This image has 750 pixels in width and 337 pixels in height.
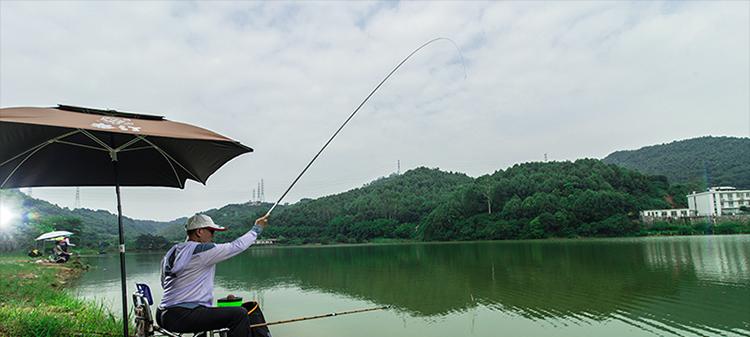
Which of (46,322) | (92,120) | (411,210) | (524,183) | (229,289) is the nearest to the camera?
(92,120)

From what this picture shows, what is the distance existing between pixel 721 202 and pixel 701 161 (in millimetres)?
19476

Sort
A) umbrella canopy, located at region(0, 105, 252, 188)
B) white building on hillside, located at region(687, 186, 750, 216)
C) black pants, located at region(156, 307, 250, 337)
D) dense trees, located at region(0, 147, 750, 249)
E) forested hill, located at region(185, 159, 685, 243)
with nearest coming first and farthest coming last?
1. umbrella canopy, located at region(0, 105, 252, 188)
2. black pants, located at region(156, 307, 250, 337)
3. dense trees, located at region(0, 147, 750, 249)
4. forested hill, located at region(185, 159, 685, 243)
5. white building on hillside, located at region(687, 186, 750, 216)

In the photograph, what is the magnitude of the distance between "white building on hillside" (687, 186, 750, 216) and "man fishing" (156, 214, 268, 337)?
65710 mm

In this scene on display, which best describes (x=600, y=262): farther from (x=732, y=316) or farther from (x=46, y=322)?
(x=46, y=322)

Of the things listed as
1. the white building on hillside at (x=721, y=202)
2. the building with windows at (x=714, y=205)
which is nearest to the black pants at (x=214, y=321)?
the building with windows at (x=714, y=205)

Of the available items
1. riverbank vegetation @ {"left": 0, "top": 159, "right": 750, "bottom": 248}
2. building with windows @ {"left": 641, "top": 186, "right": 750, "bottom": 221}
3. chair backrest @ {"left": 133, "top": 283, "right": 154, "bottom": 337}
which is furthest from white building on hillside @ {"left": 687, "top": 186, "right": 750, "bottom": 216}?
chair backrest @ {"left": 133, "top": 283, "right": 154, "bottom": 337}

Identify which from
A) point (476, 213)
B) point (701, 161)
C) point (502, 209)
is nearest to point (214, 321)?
point (502, 209)

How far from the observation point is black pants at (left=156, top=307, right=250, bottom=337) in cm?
287

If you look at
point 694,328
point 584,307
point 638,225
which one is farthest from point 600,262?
point 638,225

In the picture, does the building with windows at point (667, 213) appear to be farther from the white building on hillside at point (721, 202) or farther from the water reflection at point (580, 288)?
the water reflection at point (580, 288)

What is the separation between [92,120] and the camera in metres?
2.78

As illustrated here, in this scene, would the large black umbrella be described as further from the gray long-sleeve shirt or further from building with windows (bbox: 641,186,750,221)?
building with windows (bbox: 641,186,750,221)

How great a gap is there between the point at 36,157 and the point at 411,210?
246ft

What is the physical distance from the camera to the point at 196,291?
299cm
